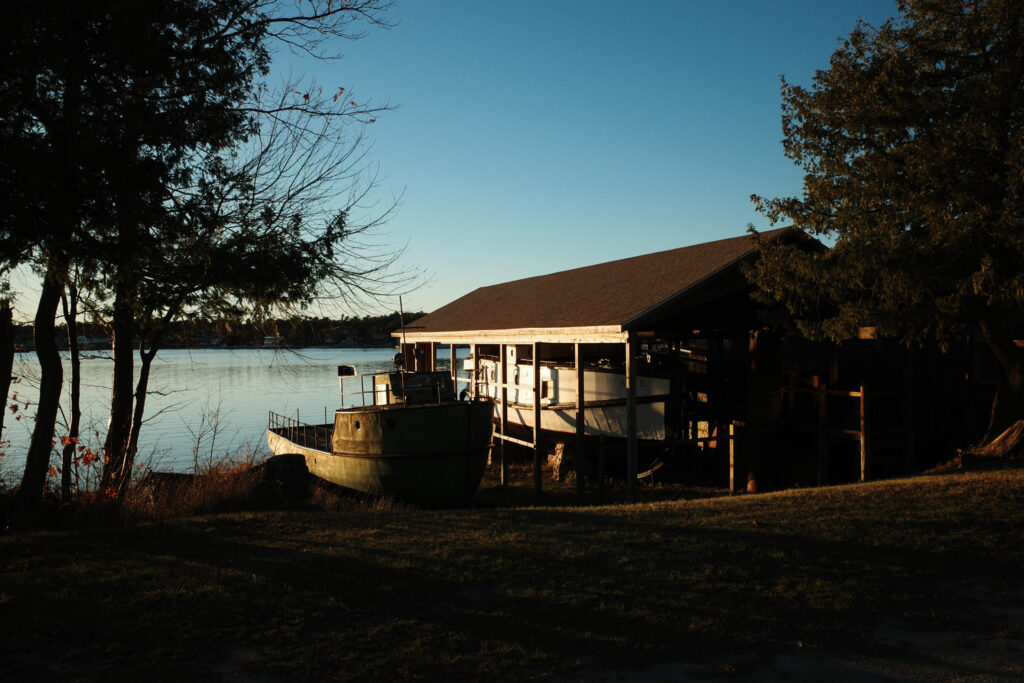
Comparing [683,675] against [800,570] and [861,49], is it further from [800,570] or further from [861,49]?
[861,49]

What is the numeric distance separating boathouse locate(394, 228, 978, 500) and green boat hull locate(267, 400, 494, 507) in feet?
6.00

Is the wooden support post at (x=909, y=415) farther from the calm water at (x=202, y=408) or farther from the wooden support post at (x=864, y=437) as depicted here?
the calm water at (x=202, y=408)

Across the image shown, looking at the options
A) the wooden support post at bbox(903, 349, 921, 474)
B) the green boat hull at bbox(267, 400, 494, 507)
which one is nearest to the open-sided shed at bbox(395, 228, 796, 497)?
the green boat hull at bbox(267, 400, 494, 507)

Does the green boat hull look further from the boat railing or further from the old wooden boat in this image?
the boat railing

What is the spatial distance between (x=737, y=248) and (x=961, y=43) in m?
6.23

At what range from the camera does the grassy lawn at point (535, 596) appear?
5648 mm

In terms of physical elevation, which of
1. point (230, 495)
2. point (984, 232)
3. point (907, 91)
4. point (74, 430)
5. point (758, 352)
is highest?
point (907, 91)

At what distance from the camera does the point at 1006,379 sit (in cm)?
1488

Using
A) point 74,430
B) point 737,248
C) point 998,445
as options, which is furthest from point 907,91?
point 74,430

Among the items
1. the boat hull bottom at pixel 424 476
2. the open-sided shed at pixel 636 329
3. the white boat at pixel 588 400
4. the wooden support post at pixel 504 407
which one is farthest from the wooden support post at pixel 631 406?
the wooden support post at pixel 504 407

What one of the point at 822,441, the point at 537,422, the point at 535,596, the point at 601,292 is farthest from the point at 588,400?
the point at 535,596

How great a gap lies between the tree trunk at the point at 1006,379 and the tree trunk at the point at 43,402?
15.3 metres

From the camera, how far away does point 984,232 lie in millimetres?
11781

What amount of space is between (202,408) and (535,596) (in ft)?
121
